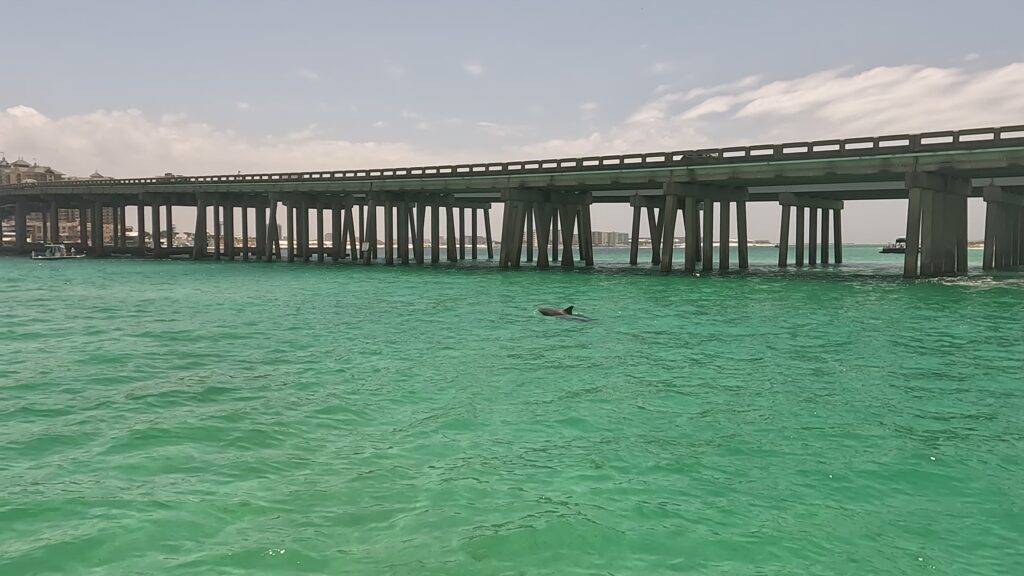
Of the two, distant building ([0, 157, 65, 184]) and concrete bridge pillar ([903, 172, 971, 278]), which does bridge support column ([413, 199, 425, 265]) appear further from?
distant building ([0, 157, 65, 184])

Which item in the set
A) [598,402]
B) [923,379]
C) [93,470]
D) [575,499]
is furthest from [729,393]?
[93,470]

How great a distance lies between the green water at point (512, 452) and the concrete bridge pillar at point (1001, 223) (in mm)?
35475

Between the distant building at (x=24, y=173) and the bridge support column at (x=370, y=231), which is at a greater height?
the distant building at (x=24, y=173)

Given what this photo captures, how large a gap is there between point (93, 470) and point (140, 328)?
16.2m

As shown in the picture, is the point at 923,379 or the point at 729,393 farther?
the point at 923,379

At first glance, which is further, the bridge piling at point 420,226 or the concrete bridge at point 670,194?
the bridge piling at point 420,226

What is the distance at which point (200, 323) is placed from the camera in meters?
24.8

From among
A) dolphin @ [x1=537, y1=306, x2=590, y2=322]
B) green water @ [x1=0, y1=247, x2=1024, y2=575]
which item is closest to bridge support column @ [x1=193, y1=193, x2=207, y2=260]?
green water @ [x1=0, y1=247, x2=1024, y2=575]

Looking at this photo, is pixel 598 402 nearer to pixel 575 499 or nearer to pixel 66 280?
pixel 575 499

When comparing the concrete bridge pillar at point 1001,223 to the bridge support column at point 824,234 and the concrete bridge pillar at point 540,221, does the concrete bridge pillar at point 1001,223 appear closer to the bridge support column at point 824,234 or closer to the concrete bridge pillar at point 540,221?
the bridge support column at point 824,234

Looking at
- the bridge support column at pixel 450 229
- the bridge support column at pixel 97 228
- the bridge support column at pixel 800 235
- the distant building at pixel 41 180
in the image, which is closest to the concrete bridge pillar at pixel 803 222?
the bridge support column at pixel 800 235

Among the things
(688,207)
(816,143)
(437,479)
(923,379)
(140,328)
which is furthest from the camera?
(688,207)

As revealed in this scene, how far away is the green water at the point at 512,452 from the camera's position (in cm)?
664

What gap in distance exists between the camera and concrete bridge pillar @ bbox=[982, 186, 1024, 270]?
50.7 meters
